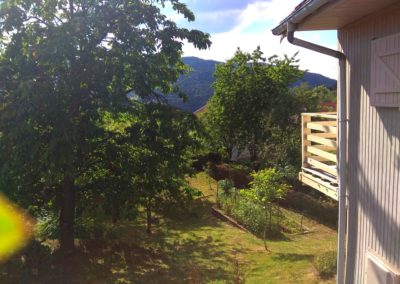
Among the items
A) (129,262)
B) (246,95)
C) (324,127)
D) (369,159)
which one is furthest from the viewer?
(246,95)

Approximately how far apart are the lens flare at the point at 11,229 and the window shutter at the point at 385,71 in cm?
940

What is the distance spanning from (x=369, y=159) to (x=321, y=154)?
7.20 ft

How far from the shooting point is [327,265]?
9.39m

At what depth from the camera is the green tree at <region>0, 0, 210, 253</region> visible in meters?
9.49

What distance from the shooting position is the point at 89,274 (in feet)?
35.8

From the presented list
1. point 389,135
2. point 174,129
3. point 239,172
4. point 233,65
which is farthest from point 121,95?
point 233,65

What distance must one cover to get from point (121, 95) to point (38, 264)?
493cm

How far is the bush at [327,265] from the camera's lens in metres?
9.29

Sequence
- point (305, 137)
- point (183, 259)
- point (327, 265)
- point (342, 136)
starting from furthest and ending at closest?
point (183, 259), point (327, 265), point (305, 137), point (342, 136)

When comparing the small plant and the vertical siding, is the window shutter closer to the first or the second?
the vertical siding

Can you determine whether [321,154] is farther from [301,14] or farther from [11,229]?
[11,229]

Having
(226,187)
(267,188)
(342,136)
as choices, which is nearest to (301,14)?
(342,136)

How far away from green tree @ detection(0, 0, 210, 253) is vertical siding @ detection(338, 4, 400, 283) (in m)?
6.01

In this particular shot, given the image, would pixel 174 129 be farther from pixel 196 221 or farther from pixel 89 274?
pixel 196 221
